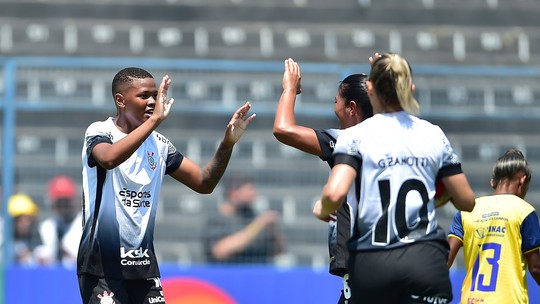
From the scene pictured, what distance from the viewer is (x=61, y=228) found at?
1024 cm

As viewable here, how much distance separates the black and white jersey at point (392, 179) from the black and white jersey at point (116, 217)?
155 centimetres

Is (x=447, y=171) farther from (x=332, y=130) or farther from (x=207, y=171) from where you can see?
(x=207, y=171)

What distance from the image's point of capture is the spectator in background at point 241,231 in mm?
10172

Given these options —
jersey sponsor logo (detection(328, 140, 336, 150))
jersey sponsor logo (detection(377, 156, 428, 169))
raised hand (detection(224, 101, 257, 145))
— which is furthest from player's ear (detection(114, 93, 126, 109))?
jersey sponsor logo (detection(377, 156, 428, 169))

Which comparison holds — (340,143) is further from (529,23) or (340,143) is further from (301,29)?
(529,23)

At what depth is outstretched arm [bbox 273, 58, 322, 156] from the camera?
18.4 feet

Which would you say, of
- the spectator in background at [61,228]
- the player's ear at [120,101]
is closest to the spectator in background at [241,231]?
the spectator in background at [61,228]

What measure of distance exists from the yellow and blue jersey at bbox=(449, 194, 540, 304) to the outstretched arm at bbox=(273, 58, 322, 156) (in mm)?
1470

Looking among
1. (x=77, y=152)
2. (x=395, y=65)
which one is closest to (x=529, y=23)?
(x=77, y=152)

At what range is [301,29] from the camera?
14914 millimetres

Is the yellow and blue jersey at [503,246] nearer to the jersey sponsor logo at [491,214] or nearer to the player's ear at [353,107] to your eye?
the jersey sponsor logo at [491,214]

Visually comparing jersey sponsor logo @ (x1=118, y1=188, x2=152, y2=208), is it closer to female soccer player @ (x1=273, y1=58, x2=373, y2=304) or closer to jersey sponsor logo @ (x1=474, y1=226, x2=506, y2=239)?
female soccer player @ (x1=273, y1=58, x2=373, y2=304)

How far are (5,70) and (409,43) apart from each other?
6635 mm

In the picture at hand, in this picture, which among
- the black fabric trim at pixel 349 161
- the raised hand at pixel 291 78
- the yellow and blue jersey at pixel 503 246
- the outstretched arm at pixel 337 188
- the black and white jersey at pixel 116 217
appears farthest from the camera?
the yellow and blue jersey at pixel 503 246
